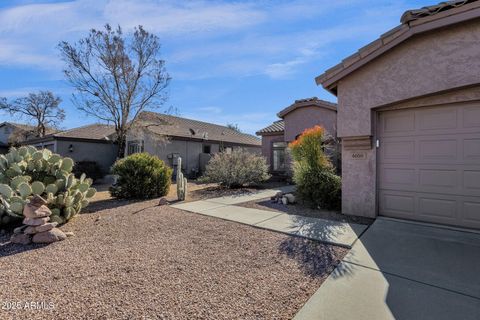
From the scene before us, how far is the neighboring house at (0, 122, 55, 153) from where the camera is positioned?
74.2ft

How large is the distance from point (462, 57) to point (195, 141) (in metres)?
16.7

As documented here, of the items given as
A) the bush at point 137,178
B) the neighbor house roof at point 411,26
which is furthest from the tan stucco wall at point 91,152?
the neighbor house roof at point 411,26

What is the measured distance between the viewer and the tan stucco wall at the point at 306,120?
42.4 feet

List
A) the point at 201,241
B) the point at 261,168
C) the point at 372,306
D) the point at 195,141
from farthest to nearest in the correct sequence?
the point at 195,141 < the point at 261,168 < the point at 201,241 < the point at 372,306

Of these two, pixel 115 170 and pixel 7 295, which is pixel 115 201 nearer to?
pixel 115 170

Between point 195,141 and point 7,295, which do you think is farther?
point 195,141

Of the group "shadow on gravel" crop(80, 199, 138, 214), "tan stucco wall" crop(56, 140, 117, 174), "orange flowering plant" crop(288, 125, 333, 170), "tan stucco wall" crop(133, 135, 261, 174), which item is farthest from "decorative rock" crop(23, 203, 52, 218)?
"tan stucco wall" crop(56, 140, 117, 174)

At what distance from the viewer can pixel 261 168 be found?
12.0m

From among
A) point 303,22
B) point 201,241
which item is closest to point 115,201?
point 201,241

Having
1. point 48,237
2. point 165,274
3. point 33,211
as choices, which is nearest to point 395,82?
point 165,274

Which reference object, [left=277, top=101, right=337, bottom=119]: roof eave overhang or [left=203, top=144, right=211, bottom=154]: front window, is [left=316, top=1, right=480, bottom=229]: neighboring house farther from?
[left=203, top=144, right=211, bottom=154]: front window

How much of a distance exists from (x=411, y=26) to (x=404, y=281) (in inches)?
200

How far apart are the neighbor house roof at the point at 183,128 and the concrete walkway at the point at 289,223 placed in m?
10.7

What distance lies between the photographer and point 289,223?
547 centimetres
